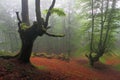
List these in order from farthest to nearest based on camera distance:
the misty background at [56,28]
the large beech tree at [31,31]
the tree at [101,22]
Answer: the misty background at [56,28] → the tree at [101,22] → the large beech tree at [31,31]

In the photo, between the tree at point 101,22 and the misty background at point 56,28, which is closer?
the tree at point 101,22

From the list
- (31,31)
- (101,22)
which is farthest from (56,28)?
(31,31)

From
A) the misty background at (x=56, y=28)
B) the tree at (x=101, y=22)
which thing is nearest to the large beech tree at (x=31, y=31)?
the tree at (x=101, y=22)

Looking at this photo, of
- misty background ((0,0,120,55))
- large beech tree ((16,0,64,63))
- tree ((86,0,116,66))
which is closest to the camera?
large beech tree ((16,0,64,63))

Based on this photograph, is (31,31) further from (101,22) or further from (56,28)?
(56,28)

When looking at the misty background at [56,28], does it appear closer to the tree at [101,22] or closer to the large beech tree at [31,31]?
the tree at [101,22]

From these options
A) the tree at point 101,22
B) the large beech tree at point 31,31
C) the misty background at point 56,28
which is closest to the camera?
the large beech tree at point 31,31

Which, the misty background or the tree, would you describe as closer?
the tree

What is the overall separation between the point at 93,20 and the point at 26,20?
836cm

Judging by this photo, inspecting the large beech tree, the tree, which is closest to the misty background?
the tree

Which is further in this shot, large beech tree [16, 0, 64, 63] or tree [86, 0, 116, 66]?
tree [86, 0, 116, 66]

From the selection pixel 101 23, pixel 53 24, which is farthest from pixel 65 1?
pixel 101 23

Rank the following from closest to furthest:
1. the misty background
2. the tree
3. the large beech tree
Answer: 1. the large beech tree
2. the tree
3. the misty background

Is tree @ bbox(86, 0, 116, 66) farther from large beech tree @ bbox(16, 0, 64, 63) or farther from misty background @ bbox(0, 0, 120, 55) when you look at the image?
large beech tree @ bbox(16, 0, 64, 63)
